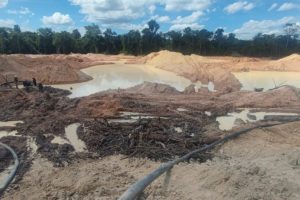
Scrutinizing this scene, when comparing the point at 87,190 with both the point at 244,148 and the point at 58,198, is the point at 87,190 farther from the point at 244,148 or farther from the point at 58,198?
the point at 244,148

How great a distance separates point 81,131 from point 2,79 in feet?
36.4

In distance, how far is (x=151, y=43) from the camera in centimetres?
4709

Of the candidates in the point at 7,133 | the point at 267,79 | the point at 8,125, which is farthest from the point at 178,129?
the point at 267,79

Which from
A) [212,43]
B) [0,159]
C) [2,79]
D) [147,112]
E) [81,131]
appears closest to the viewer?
[0,159]

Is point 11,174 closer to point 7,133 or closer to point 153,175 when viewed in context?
point 153,175

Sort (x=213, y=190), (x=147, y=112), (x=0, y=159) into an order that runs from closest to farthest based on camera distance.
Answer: (x=213, y=190) < (x=0, y=159) < (x=147, y=112)

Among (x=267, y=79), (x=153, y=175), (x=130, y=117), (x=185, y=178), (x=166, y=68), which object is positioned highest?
(x=153, y=175)

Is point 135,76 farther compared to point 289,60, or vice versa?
point 289,60

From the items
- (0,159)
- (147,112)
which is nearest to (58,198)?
(0,159)

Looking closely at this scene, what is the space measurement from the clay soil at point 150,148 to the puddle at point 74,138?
0.15 m

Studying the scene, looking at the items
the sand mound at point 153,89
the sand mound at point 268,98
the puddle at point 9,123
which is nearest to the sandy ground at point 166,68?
the sand mound at point 268,98

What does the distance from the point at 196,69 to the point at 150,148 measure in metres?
17.2

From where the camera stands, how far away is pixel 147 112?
463 inches

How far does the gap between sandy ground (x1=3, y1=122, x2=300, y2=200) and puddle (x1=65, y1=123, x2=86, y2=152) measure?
106 cm
